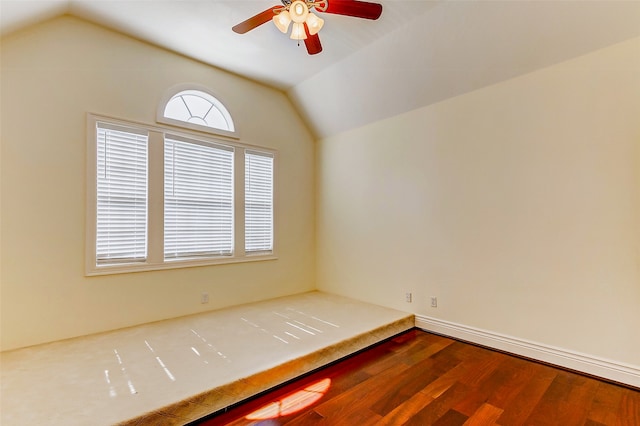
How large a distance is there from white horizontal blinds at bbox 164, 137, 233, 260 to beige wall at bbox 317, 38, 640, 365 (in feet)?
6.42

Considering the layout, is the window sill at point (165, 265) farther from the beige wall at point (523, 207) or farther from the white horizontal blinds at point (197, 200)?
the beige wall at point (523, 207)

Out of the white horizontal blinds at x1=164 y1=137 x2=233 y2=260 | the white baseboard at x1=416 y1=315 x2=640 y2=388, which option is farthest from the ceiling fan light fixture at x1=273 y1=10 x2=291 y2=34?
the white baseboard at x1=416 y1=315 x2=640 y2=388

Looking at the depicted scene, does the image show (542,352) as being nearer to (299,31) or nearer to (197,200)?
(299,31)

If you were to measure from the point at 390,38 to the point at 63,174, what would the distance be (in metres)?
3.56

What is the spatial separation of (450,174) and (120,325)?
13.0 feet

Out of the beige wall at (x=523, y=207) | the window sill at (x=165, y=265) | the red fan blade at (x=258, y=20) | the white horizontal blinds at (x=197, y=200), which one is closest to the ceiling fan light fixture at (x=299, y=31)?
the red fan blade at (x=258, y=20)

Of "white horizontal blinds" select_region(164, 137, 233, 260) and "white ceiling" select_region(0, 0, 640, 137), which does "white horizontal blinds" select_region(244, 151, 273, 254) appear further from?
"white ceiling" select_region(0, 0, 640, 137)

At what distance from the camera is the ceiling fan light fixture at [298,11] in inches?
83.3

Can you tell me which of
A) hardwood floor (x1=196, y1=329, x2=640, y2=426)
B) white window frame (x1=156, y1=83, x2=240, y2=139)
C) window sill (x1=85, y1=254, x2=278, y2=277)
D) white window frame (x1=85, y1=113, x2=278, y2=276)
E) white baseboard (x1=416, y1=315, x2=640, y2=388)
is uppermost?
white window frame (x1=156, y1=83, x2=240, y2=139)

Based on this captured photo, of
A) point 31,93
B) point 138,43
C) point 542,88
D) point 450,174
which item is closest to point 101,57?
point 138,43

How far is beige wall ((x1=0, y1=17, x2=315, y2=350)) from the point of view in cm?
269

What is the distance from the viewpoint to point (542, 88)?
2766 millimetres

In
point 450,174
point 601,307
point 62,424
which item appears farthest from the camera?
point 450,174

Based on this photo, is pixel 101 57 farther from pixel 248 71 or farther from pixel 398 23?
pixel 398 23
